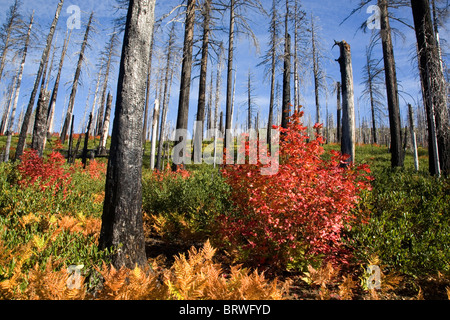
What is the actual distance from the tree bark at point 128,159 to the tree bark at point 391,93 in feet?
32.8

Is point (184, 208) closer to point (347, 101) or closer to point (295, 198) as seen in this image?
point (295, 198)

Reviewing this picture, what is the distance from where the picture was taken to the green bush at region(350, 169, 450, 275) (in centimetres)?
360

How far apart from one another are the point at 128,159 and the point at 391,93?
1074cm

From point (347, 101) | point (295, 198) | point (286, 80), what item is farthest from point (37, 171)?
point (286, 80)

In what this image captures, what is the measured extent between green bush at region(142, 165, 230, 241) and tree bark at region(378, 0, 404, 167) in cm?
715

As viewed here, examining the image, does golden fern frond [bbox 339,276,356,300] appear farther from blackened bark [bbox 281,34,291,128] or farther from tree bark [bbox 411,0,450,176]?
blackened bark [bbox 281,34,291,128]

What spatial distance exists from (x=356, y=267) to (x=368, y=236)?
1.85ft

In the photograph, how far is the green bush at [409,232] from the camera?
3602 millimetres

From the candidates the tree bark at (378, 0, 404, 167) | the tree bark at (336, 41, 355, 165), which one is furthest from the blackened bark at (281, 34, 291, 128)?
the tree bark at (336, 41, 355, 165)

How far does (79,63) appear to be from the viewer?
21016mm
